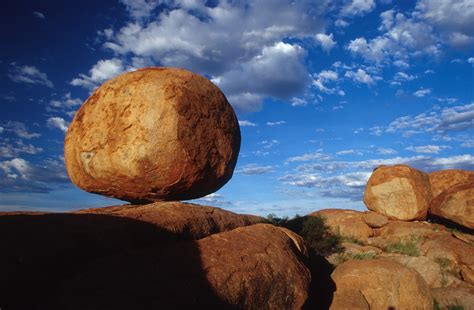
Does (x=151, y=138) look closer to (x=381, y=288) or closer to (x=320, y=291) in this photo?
(x=320, y=291)

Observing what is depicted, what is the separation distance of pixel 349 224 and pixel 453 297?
625cm

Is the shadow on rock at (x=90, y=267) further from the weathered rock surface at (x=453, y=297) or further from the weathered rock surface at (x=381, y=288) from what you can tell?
the weathered rock surface at (x=453, y=297)

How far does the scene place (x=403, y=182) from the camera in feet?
50.8

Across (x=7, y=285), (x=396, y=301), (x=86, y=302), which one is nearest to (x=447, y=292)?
(x=396, y=301)

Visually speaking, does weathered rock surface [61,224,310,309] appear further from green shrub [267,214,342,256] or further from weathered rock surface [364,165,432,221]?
weathered rock surface [364,165,432,221]

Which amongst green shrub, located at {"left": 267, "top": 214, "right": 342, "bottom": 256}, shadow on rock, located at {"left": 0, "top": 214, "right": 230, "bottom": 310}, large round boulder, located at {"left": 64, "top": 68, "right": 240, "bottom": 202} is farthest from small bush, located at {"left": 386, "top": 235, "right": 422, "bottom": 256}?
shadow on rock, located at {"left": 0, "top": 214, "right": 230, "bottom": 310}

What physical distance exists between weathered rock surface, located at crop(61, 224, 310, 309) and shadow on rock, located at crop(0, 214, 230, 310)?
0.04ft

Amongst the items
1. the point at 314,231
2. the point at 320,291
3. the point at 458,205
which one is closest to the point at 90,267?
the point at 320,291

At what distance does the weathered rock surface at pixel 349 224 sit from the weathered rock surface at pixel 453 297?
508 centimetres

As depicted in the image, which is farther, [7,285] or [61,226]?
[61,226]

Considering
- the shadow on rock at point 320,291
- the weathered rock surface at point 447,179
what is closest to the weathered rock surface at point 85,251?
the shadow on rock at point 320,291

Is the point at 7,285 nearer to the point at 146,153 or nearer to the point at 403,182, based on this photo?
the point at 146,153

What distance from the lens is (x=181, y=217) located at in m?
5.80

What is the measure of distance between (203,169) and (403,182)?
38.8 ft
